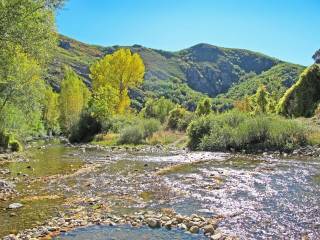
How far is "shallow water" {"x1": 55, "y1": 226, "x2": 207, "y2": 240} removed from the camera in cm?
1094

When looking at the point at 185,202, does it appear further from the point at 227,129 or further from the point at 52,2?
the point at 227,129

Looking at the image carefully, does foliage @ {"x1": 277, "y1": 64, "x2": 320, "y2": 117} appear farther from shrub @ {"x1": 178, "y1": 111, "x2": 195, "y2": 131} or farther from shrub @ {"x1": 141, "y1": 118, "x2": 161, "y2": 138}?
shrub @ {"x1": 141, "y1": 118, "x2": 161, "y2": 138}

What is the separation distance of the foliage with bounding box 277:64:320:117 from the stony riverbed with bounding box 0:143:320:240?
829 inches

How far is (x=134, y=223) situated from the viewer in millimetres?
12094

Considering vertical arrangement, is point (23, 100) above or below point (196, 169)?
above

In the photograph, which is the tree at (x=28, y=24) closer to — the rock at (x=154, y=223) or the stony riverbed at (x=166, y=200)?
the stony riverbed at (x=166, y=200)

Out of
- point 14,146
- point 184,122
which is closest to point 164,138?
point 184,122

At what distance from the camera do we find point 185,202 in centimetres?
1473

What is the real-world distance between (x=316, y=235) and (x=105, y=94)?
5182 cm

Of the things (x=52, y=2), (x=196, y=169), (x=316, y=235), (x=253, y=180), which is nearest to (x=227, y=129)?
Result: (x=196, y=169)

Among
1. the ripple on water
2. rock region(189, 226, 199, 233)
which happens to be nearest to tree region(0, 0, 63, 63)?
the ripple on water

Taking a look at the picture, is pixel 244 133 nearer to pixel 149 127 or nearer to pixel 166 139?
A: pixel 166 139

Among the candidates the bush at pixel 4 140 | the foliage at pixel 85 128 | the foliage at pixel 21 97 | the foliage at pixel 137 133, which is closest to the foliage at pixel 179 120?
the foliage at pixel 137 133

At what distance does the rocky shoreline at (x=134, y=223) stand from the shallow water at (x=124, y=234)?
0.26 m
